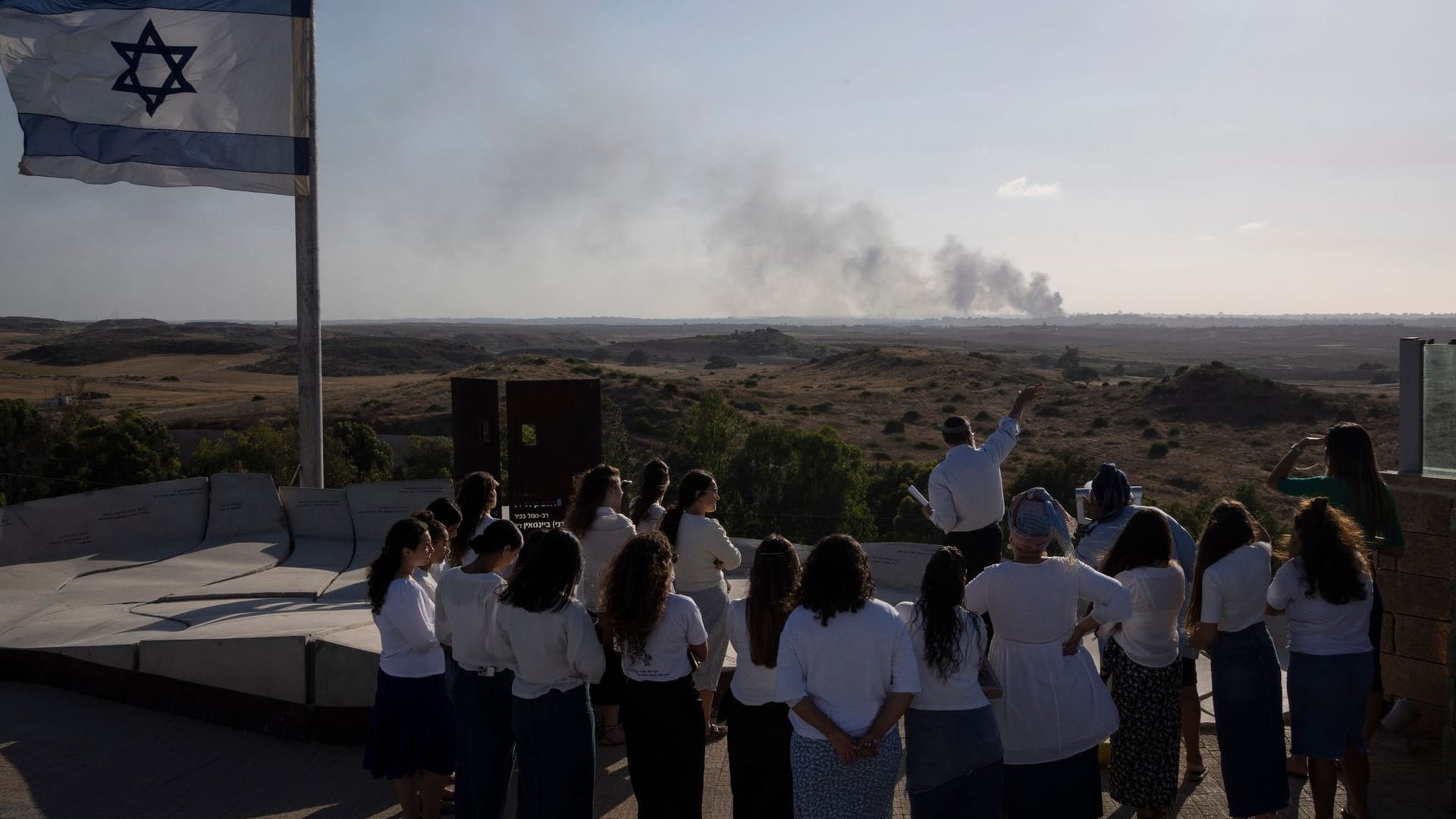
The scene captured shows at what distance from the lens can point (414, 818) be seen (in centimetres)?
518

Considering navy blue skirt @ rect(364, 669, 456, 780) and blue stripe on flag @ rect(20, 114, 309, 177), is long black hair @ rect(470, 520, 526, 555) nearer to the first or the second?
navy blue skirt @ rect(364, 669, 456, 780)

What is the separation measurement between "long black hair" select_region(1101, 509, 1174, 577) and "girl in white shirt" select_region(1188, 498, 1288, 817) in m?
0.25

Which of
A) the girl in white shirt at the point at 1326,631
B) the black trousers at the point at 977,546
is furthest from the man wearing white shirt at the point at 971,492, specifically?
the girl in white shirt at the point at 1326,631

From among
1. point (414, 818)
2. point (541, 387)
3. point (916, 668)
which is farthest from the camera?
point (541, 387)

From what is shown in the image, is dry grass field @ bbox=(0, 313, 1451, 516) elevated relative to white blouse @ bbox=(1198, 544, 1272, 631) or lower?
lower

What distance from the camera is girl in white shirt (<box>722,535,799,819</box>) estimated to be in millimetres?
4121

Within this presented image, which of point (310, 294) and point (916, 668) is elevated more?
point (310, 294)

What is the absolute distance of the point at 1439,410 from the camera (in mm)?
6066

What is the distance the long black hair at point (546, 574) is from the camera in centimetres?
422

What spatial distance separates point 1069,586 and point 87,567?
364 inches

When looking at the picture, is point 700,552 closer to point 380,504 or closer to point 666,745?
point 666,745

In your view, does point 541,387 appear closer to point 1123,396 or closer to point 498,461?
point 498,461

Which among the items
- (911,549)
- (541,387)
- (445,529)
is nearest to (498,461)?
(541,387)

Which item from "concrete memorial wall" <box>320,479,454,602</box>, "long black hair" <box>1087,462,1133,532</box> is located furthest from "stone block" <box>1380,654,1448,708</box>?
"concrete memorial wall" <box>320,479,454,602</box>
